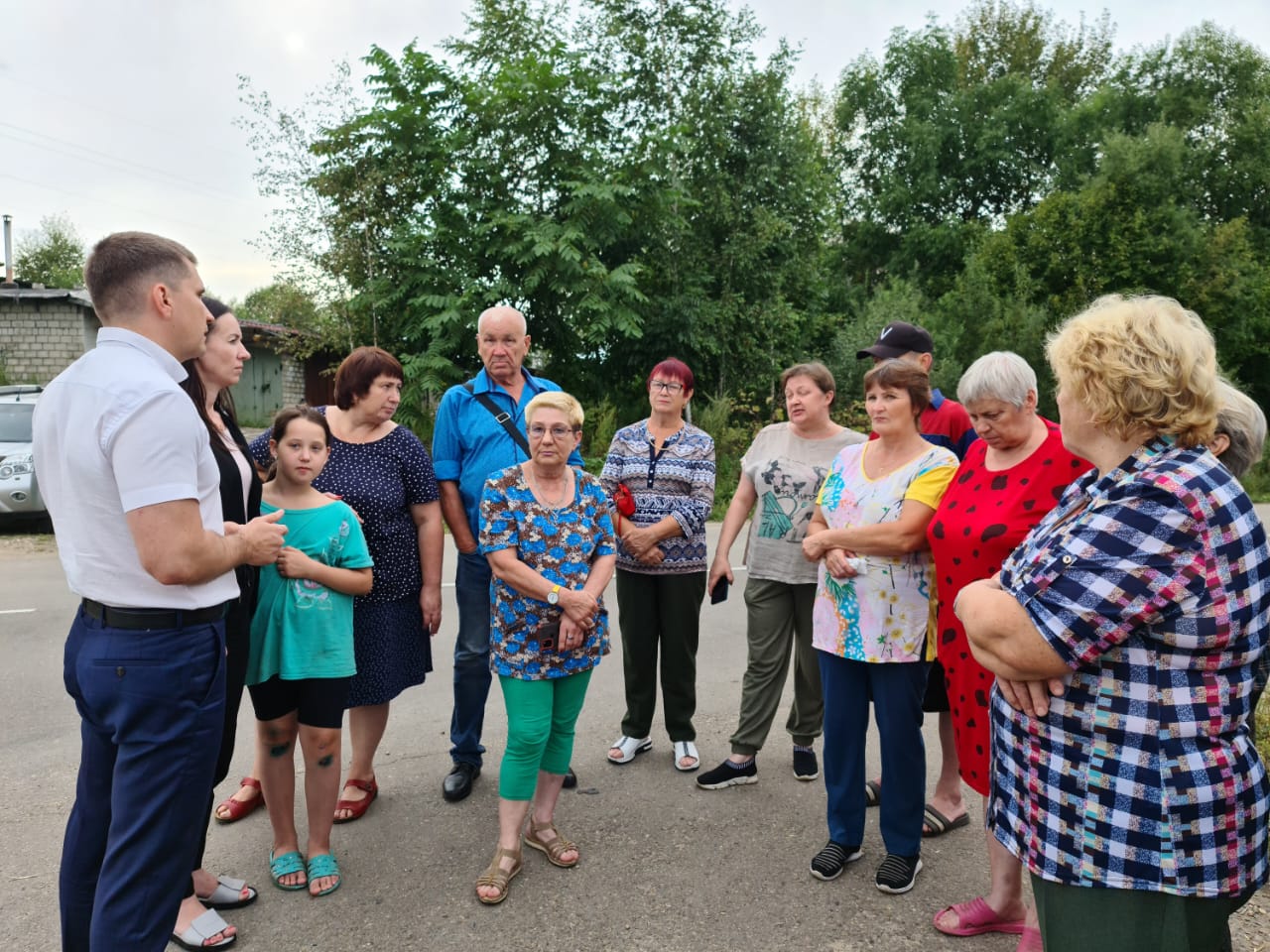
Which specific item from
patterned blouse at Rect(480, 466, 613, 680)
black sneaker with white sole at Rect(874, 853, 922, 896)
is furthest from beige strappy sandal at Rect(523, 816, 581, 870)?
black sneaker with white sole at Rect(874, 853, 922, 896)

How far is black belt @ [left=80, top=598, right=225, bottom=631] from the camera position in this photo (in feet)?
7.02

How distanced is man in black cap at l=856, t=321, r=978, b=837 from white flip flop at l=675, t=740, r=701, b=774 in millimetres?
821

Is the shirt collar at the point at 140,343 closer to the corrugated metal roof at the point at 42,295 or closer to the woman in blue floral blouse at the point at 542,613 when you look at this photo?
the woman in blue floral blouse at the point at 542,613

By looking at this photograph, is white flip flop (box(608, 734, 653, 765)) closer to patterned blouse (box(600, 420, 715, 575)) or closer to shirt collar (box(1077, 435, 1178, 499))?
patterned blouse (box(600, 420, 715, 575))

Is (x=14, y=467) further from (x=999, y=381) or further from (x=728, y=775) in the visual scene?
(x=999, y=381)

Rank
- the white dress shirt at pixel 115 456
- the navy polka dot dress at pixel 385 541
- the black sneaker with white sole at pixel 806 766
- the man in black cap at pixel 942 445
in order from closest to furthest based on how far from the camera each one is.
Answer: the white dress shirt at pixel 115 456, the navy polka dot dress at pixel 385 541, the man in black cap at pixel 942 445, the black sneaker with white sole at pixel 806 766

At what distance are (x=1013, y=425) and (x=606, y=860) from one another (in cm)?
221

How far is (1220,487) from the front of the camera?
5.44ft

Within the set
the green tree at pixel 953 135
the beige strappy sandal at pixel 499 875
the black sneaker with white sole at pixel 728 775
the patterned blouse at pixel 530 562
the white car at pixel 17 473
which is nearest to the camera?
the beige strappy sandal at pixel 499 875

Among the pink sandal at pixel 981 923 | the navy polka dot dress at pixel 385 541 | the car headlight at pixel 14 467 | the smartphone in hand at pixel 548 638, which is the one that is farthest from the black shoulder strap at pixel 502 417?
the car headlight at pixel 14 467

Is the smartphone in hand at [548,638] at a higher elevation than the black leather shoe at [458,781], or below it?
higher

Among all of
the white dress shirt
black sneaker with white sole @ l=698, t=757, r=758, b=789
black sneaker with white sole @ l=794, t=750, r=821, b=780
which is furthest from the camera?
black sneaker with white sole @ l=794, t=750, r=821, b=780

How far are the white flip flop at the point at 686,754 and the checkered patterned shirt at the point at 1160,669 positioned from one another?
101 inches

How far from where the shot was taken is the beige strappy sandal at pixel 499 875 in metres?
3.04
